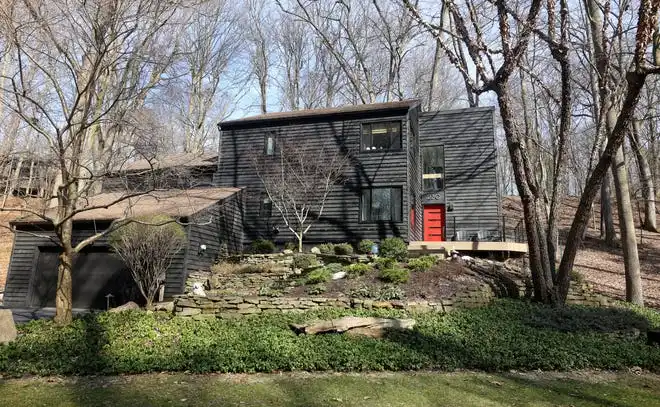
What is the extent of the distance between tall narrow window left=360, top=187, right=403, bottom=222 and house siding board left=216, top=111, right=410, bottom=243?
192mm

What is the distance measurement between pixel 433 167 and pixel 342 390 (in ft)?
49.7

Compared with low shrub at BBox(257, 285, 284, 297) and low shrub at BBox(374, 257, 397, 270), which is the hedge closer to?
low shrub at BBox(257, 285, 284, 297)

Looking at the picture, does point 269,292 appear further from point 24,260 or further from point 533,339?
point 24,260

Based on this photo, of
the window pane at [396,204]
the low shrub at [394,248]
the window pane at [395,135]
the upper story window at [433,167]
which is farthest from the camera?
the upper story window at [433,167]

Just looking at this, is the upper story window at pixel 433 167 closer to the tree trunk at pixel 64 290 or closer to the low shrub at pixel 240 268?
the low shrub at pixel 240 268

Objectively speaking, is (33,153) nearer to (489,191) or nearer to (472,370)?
(472,370)

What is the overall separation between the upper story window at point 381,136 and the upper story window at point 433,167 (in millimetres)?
3352

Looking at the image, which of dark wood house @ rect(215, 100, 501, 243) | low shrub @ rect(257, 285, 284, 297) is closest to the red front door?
dark wood house @ rect(215, 100, 501, 243)

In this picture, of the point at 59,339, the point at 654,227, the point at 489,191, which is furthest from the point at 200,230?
the point at 654,227

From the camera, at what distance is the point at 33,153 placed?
8.84 m

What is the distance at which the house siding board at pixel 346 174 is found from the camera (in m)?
16.6

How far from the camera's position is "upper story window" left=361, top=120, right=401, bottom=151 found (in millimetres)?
16938

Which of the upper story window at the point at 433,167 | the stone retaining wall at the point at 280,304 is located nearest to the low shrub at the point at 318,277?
the stone retaining wall at the point at 280,304

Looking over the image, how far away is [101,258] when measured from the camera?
47.5 feet
